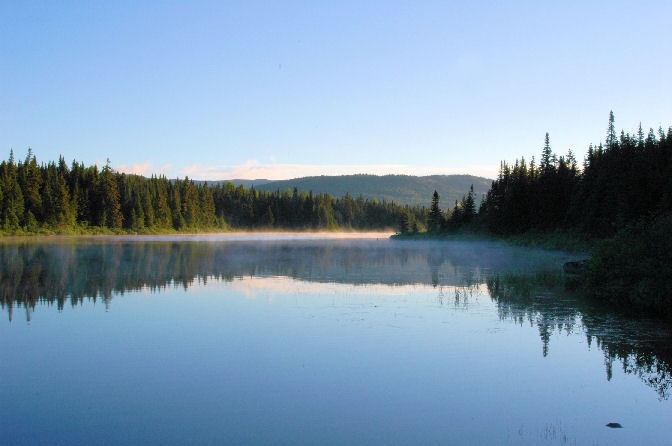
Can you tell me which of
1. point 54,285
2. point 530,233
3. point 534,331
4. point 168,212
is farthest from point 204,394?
point 168,212

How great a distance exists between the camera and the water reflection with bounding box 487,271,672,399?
40.1 ft

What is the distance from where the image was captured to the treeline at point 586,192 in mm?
Result: 51969

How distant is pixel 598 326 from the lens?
54.3ft

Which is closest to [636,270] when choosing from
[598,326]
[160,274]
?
[598,326]

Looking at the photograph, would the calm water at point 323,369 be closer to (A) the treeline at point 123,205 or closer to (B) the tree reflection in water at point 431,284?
(B) the tree reflection in water at point 431,284

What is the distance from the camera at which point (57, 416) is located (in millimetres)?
8945

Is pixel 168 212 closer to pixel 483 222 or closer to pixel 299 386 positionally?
pixel 483 222

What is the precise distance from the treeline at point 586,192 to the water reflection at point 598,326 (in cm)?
1452

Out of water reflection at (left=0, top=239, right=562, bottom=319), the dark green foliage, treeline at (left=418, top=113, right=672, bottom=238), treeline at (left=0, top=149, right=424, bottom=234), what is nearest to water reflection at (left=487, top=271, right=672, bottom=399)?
the dark green foliage

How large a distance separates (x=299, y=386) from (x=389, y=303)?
9.87 metres

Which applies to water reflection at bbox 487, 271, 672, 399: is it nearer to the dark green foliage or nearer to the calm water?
the calm water

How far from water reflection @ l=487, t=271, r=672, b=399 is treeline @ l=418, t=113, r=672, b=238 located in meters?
14.5

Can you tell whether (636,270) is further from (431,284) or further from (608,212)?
(608,212)

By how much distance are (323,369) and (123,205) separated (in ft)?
365
